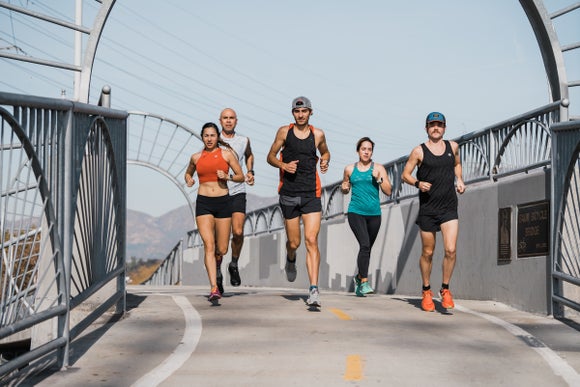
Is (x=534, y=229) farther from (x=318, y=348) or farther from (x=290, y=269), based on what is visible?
(x=318, y=348)

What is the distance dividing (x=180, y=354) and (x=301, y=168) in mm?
3897

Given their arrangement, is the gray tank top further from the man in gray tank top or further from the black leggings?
the black leggings

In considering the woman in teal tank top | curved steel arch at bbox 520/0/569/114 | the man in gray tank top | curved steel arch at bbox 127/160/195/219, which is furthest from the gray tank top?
curved steel arch at bbox 127/160/195/219

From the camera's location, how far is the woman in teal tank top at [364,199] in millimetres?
13453

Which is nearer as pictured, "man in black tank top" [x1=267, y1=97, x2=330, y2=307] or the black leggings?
"man in black tank top" [x1=267, y1=97, x2=330, y2=307]

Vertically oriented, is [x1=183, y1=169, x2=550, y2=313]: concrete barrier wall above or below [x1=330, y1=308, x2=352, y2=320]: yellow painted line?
above

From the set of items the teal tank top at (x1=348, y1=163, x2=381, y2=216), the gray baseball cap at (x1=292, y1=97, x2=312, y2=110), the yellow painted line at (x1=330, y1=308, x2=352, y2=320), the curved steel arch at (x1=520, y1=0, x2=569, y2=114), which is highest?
the curved steel arch at (x1=520, y1=0, x2=569, y2=114)

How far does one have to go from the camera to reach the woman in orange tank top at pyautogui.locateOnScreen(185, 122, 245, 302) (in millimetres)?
11336

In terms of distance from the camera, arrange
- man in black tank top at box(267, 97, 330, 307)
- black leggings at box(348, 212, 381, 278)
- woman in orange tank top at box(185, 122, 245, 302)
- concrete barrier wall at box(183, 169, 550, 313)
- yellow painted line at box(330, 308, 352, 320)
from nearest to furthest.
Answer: yellow painted line at box(330, 308, 352, 320) < man in black tank top at box(267, 97, 330, 307) < woman in orange tank top at box(185, 122, 245, 302) < concrete barrier wall at box(183, 169, 550, 313) < black leggings at box(348, 212, 381, 278)

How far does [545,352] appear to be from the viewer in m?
8.05

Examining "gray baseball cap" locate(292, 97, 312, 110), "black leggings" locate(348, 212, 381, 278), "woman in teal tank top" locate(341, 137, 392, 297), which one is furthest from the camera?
"black leggings" locate(348, 212, 381, 278)

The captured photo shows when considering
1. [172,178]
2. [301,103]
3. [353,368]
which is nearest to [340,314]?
[301,103]

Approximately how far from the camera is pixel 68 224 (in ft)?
23.4

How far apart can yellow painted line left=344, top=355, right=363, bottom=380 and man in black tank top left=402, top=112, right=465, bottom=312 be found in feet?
12.3
